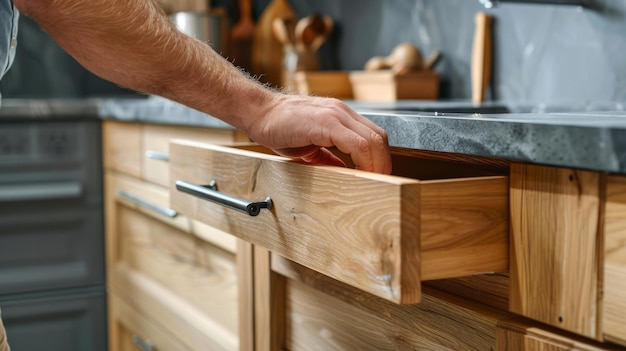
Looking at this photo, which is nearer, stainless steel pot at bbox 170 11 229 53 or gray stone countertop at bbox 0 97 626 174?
gray stone countertop at bbox 0 97 626 174

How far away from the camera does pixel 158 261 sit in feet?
5.62

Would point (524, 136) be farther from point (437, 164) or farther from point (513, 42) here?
point (513, 42)

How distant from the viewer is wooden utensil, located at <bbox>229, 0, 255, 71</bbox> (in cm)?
256

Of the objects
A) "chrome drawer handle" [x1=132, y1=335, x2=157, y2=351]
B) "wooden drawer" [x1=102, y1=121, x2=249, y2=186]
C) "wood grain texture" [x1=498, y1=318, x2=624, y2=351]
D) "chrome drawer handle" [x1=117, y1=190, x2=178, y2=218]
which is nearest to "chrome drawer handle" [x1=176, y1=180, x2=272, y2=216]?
"wood grain texture" [x1=498, y1=318, x2=624, y2=351]

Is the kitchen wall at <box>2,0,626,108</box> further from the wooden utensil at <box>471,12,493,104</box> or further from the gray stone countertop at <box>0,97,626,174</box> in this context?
the gray stone countertop at <box>0,97,626,174</box>

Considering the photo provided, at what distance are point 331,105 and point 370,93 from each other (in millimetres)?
1018

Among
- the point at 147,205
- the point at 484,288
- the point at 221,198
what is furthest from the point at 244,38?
the point at 484,288

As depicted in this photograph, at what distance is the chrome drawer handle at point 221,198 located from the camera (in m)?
0.82

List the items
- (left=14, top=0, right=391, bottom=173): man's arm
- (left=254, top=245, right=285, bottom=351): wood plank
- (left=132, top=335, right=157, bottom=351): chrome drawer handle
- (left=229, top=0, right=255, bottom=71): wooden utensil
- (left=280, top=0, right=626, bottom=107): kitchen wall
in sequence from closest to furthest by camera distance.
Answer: (left=14, top=0, right=391, bottom=173): man's arm, (left=254, top=245, right=285, bottom=351): wood plank, (left=280, top=0, right=626, bottom=107): kitchen wall, (left=132, top=335, right=157, bottom=351): chrome drawer handle, (left=229, top=0, right=255, bottom=71): wooden utensil

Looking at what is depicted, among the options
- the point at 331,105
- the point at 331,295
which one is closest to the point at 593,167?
the point at 331,105

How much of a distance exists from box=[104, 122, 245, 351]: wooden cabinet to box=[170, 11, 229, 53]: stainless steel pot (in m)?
0.43

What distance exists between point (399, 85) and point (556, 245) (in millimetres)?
1096

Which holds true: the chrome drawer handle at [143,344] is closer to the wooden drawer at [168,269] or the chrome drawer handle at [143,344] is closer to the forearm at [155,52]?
the wooden drawer at [168,269]

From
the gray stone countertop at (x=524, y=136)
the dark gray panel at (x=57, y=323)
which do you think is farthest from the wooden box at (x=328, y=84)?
the gray stone countertop at (x=524, y=136)
